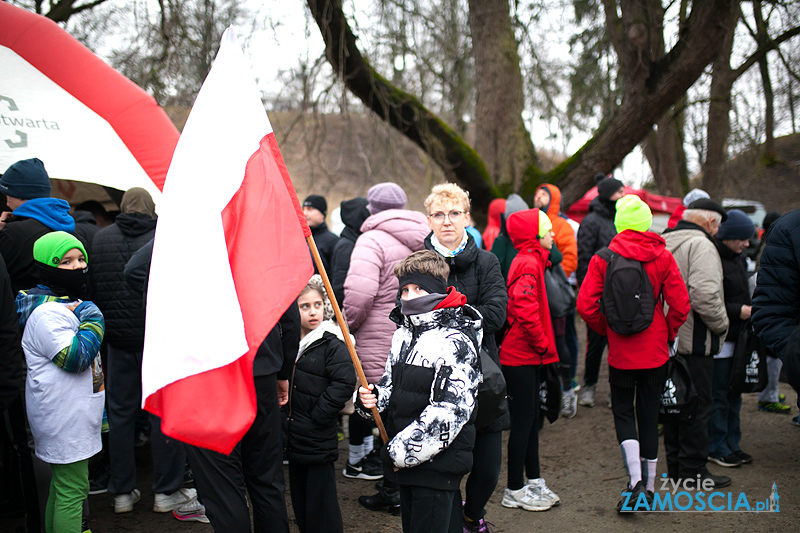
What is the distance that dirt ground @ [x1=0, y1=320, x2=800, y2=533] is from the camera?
13.1ft

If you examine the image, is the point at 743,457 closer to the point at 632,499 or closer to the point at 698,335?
the point at 698,335

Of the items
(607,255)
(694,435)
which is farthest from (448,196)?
(694,435)

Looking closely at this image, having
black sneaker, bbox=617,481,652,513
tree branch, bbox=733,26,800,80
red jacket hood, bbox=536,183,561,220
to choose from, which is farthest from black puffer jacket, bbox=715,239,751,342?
tree branch, bbox=733,26,800,80

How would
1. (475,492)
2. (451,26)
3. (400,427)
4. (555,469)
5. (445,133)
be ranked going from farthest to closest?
(451,26)
(445,133)
(555,469)
(475,492)
(400,427)

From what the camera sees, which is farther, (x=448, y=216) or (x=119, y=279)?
(x=119, y=279)

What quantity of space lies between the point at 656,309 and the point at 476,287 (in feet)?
4.50

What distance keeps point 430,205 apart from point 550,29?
8.05m

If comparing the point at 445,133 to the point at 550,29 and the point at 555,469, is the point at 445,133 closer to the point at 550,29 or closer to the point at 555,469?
the point at 550,29

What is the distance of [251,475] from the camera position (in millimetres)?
3111

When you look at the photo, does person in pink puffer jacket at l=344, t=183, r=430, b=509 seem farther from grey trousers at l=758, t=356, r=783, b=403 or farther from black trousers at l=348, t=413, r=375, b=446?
grey trousers at l=758, t=356, r=783, b=403

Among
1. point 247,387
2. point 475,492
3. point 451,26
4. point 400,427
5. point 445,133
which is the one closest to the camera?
point 247,387

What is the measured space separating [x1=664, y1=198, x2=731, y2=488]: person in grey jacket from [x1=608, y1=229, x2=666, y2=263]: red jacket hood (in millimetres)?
529

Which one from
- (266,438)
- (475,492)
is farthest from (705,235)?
(266,438)

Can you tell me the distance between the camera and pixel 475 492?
3.60 m
